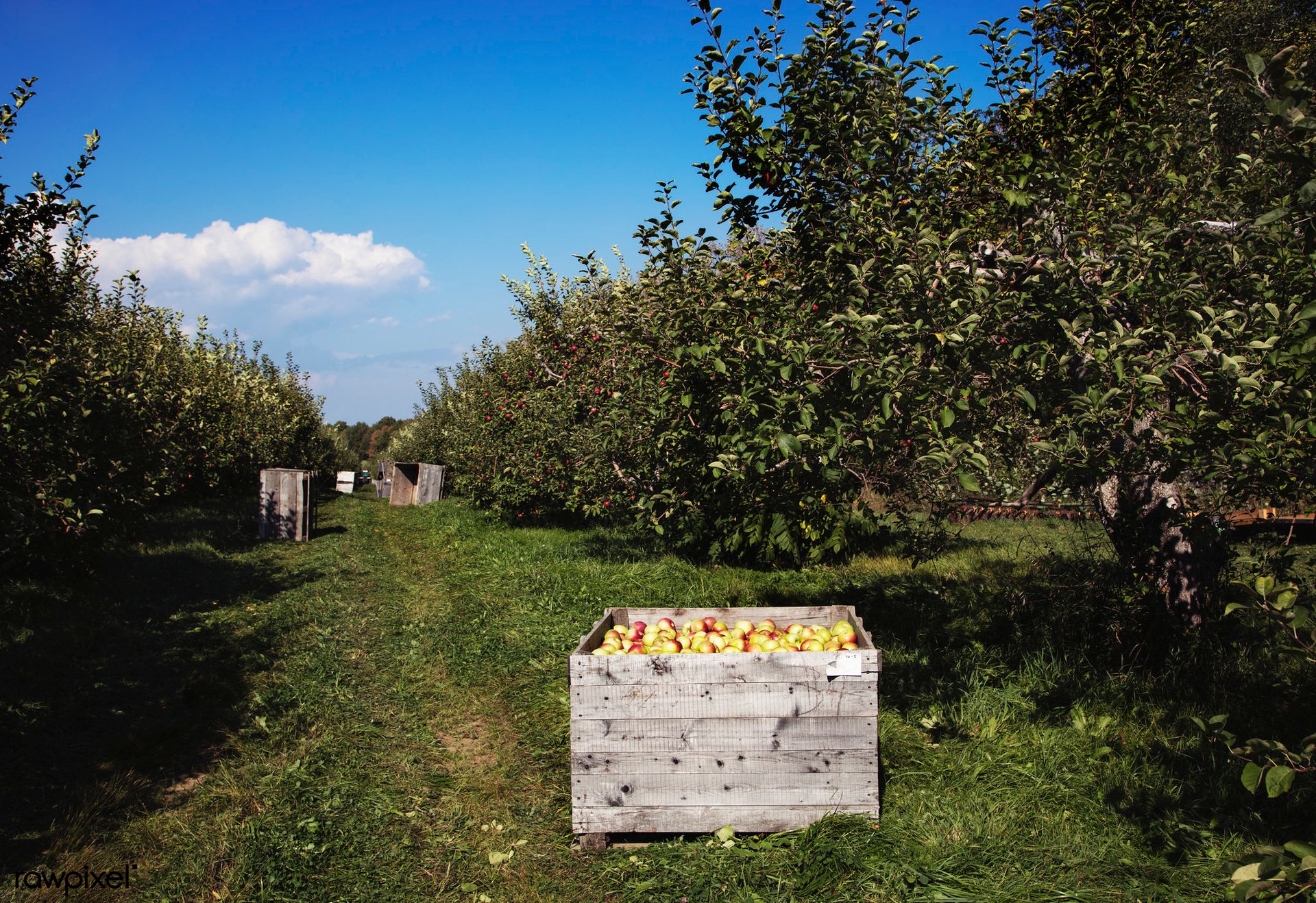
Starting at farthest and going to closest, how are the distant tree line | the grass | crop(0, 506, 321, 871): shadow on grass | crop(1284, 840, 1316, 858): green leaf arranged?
the distant tree line → crop(0, 506, 321, 871): shadow on grass → the grass → crop(1284, 840, 1316, 858): green leaf

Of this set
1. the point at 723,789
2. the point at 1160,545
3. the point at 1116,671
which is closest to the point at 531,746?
the point at 723,789

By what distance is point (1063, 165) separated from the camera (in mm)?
4828

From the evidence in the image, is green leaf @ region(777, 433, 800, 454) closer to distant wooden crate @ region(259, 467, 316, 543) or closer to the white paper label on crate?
the white paper label on crate

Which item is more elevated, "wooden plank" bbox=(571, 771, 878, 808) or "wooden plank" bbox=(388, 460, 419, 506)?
"wooden plank" bbox=(388, 460, 419, 506)

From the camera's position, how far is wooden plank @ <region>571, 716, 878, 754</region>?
13.3 feet

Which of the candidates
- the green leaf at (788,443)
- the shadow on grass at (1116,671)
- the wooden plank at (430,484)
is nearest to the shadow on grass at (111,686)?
the green leaf at (788,443)

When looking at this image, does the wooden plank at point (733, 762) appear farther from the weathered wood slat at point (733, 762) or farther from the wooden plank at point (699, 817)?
the wooden plank at point (699, 817)

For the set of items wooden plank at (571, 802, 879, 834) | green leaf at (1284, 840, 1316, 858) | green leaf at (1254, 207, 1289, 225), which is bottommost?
wooden plank at (571, 802, 879, 834)

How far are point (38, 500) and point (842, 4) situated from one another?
7711mm

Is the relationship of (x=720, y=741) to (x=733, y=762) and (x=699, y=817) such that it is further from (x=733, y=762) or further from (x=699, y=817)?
(x=699, y=817)
